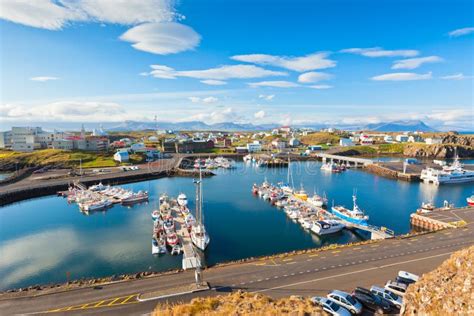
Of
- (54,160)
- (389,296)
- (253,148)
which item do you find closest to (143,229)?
(389,296)

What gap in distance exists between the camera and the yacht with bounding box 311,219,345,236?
32344mm

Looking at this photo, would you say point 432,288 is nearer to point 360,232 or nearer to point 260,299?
point 260,299

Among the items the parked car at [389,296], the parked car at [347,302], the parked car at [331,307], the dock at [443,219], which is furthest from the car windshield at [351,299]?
the dock at [443,219]

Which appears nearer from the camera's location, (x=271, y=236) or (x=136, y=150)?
(x=271, y=236)

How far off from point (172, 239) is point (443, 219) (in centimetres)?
3209

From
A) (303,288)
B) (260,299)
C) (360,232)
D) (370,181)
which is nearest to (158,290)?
(260,299)

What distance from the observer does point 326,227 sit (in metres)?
32.4

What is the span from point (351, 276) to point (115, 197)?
42699 mm

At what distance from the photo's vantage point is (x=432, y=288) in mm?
9055

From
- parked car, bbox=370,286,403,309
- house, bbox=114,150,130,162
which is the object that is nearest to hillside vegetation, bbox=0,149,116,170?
house, bbox=114,150,130,162

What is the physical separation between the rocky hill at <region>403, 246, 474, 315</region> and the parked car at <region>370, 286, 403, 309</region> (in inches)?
232

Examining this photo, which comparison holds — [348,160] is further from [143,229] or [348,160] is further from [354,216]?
[143,229]

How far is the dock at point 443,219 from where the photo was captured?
99.6 feet

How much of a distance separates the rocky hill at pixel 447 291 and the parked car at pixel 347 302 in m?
4.88
